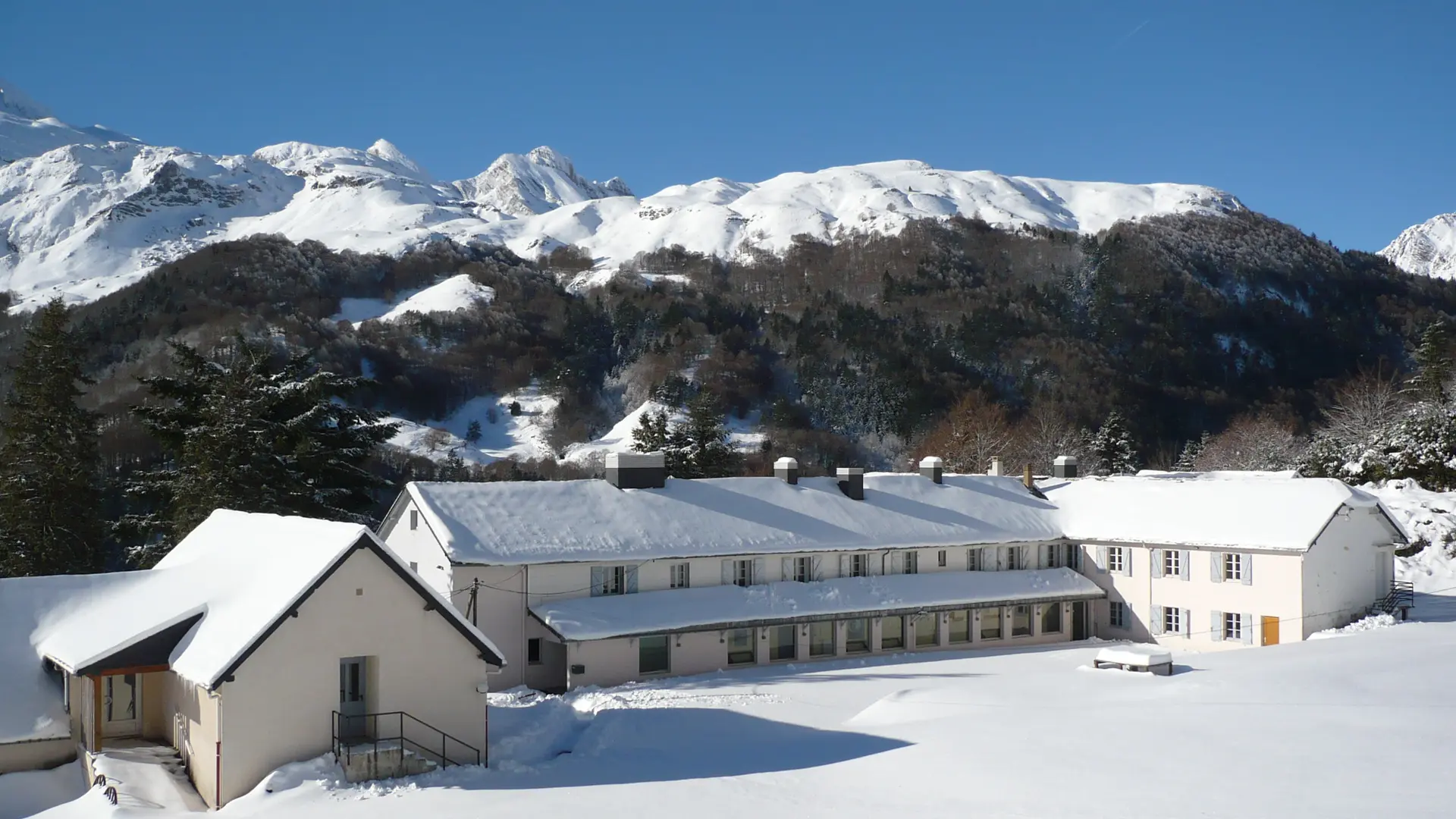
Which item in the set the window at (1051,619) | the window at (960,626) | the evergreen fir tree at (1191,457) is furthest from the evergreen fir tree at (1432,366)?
the window at (960,626)

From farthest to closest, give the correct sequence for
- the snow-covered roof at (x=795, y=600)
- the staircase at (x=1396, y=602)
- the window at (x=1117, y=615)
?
the window at (x=1117, y=615) < the staircase at (x=1396, y=602) < the snow-covered roof at (x=795, y=600)

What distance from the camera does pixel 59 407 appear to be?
130 feet

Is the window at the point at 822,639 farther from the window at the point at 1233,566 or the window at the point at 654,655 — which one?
the window at the point at 1233,566

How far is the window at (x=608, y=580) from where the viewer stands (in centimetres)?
3466

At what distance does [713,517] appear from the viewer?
38.2 m

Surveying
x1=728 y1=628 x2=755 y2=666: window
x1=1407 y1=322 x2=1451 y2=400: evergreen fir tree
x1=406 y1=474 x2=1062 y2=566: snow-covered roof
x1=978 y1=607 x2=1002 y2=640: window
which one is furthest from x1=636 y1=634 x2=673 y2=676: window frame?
x1=1407 y1=322 x2=1451 y2=400: evergreen fir tree

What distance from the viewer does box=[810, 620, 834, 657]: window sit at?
123 ft

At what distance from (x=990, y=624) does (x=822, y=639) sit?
805cm

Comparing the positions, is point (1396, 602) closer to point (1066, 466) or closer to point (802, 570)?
point (1066, 466)

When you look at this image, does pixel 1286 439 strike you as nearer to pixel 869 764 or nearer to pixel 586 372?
pixel 869 764

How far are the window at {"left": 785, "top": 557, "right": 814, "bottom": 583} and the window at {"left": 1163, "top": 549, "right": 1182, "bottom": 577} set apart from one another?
14876 millimetres

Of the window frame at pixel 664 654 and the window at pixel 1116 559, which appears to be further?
the window at pixel 1116 559

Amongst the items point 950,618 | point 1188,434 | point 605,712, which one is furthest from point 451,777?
point 1188,434

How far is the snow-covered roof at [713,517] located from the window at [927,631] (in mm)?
2886
